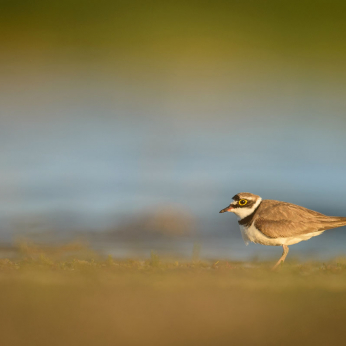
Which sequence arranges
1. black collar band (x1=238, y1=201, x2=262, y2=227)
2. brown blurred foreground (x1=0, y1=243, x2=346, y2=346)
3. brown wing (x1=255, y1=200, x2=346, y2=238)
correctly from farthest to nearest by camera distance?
black collar band (x1=238, y1=201, x2=262, y2=227)
brown wing (x1=255, y1=200, x2=346, y2=238)
brown blurred foreground (x1=0, y1=243, x2=346, y2=346)

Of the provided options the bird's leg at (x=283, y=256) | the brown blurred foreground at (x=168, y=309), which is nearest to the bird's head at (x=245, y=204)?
the bird's leg at (x=283, y=256)

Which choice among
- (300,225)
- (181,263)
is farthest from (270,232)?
(181,263)

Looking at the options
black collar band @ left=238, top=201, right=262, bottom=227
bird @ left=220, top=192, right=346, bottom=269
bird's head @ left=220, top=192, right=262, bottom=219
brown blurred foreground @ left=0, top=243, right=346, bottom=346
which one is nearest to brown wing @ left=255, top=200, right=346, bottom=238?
bird @ left=220, top=192, right=346, bottom=269

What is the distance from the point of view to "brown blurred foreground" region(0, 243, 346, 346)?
4887 mm

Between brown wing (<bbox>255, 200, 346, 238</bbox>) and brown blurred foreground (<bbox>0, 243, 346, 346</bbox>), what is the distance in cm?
219

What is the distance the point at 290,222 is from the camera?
8.61 meters

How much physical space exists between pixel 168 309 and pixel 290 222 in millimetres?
3904

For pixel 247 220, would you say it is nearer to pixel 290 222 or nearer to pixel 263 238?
pixel 263 238

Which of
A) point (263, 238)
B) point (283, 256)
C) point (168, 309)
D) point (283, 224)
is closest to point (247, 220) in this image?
point (263, 238)

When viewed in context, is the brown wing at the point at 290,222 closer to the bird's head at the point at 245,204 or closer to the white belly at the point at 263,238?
the white belly at the point at 263,238

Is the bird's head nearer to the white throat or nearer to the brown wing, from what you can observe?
the white throat

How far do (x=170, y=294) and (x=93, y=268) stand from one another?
1.70 m

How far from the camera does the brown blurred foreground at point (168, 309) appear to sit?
489 cm

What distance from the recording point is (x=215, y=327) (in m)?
4.97
